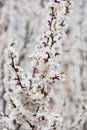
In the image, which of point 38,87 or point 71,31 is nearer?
point 38,87

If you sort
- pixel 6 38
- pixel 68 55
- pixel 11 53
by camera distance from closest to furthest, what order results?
1. pixel 11 53
2. pixel 6 38
3. pixel 68 55

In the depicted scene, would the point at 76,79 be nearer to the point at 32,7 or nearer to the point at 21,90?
the point at 32,7

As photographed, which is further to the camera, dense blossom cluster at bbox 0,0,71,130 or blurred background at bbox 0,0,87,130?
blurred background at bbox 0,0,87,130

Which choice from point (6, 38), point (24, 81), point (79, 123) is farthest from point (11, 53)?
point (6, 38)

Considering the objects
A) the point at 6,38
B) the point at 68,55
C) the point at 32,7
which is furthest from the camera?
the point at 68,55

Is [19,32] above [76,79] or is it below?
above

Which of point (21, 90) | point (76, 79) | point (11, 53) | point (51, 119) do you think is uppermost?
point (11, 53)

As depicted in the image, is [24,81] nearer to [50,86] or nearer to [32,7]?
[50,86]

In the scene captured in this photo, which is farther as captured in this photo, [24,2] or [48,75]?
[24,2]

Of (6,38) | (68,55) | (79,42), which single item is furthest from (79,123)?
(68,55)

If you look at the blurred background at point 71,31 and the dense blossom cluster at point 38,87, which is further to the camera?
the blurred background at point 71,31
